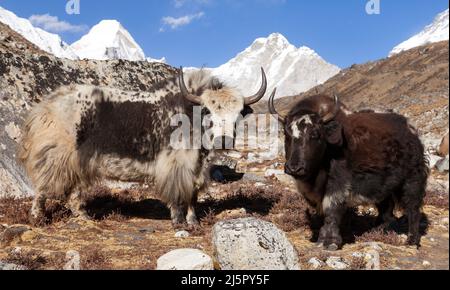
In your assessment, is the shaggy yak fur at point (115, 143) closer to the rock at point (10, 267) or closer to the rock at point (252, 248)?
the rock at point (252, 248)

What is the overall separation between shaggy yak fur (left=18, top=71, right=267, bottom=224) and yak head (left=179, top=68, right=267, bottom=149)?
0.05ft

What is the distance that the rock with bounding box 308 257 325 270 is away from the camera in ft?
15.8

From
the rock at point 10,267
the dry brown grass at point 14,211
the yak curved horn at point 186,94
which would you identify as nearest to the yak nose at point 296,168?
the yak curved horn at point 186,94

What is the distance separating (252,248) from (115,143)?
3435 millimetres

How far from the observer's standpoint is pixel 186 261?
Answer: 419 cm

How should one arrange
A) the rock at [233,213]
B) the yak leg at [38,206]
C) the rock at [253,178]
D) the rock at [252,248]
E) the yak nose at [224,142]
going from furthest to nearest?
the rock at [253,178] < the rock at [233,213] < the yak leg at [38,206] < the yak nose at [224,142] < the rock at [252,248]

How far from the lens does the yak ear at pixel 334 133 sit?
5465mm

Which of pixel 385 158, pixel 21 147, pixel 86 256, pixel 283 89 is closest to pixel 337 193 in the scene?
pixel 385 158

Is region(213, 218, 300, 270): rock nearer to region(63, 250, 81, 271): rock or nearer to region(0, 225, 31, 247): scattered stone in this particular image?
region(63, 250, 81, 271): rock

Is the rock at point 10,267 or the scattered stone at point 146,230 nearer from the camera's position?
the rock at point 10,267

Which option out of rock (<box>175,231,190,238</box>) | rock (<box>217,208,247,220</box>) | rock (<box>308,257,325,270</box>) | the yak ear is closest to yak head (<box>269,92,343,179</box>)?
the yak ear

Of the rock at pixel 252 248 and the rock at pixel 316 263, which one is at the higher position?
the rock at pixel 252 248

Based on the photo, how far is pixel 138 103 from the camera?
285 inches

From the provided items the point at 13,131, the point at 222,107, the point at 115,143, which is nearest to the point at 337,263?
the point at 222,107
